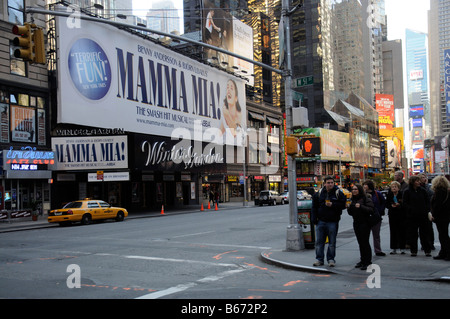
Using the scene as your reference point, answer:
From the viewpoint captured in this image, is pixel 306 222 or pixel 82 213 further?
pixel 82 213

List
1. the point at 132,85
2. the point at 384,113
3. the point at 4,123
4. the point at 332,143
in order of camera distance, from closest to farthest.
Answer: the point at 4,123, the point at 132,85, the point at 332,143, the point at 384,113

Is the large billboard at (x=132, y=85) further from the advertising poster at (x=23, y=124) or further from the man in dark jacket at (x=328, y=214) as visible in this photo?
the man in dark jacket at (x=328, y=214)

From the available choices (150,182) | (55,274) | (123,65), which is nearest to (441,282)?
(55,274)

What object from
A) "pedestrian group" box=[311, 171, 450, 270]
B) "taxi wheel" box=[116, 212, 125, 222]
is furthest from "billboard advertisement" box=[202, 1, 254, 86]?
"pedestrian group" box=[311, 171, 450, 270]

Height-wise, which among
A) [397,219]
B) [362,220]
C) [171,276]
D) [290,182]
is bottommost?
[171,276]

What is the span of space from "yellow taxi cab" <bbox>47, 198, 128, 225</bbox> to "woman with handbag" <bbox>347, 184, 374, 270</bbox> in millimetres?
19838

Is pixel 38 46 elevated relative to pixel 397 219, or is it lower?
elevated

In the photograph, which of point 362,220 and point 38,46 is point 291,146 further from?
point 38,46

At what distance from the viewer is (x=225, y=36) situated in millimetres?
63969

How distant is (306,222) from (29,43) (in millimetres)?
8811

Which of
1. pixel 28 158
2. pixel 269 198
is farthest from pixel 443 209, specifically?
pixel 269 198

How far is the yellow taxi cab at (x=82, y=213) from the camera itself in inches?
995

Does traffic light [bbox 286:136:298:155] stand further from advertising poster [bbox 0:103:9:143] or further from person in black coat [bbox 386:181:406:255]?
advertising poster [bbox 0:103:9:143]
